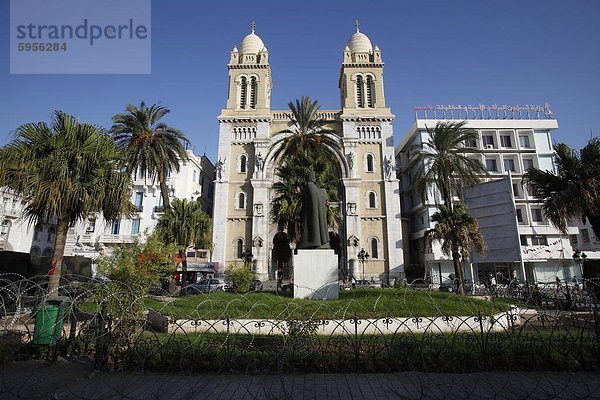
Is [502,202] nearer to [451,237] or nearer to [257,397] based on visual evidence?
[451,237]

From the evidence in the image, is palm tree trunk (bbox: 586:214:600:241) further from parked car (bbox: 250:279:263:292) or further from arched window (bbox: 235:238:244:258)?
arched window (bbox: 235:238:244:258)

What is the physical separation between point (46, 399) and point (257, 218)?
32378 millimetres

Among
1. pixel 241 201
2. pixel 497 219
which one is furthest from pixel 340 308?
pixel 241 201

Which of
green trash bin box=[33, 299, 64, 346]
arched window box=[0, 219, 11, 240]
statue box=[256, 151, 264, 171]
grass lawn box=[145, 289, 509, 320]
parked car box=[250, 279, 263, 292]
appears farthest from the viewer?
statue box=[256, 151, 264, 171]

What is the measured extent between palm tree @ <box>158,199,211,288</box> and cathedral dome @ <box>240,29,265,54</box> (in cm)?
2720

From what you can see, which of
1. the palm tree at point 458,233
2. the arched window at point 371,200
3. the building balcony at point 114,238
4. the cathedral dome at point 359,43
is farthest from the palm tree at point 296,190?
the cathedral dome at point 359,43

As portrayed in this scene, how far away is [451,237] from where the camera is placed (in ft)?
67.9

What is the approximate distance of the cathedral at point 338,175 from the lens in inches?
1438

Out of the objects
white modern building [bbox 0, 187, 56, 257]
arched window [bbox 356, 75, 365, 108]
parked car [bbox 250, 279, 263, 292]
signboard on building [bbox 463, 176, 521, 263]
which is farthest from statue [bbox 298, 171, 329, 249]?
white modern building [bbox 0, 187, 56, 257]

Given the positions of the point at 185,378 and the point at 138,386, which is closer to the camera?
the point at 138,386

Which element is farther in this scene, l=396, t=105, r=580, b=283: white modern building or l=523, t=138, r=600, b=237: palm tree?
l=396, t=105, r=580, b=283: white modern building

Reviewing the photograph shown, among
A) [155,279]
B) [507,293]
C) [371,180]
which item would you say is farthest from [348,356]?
[371,180]

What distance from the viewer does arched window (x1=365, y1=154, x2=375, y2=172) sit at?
39500mm

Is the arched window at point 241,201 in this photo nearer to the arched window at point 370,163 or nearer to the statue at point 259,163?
the statue at point 259,163
